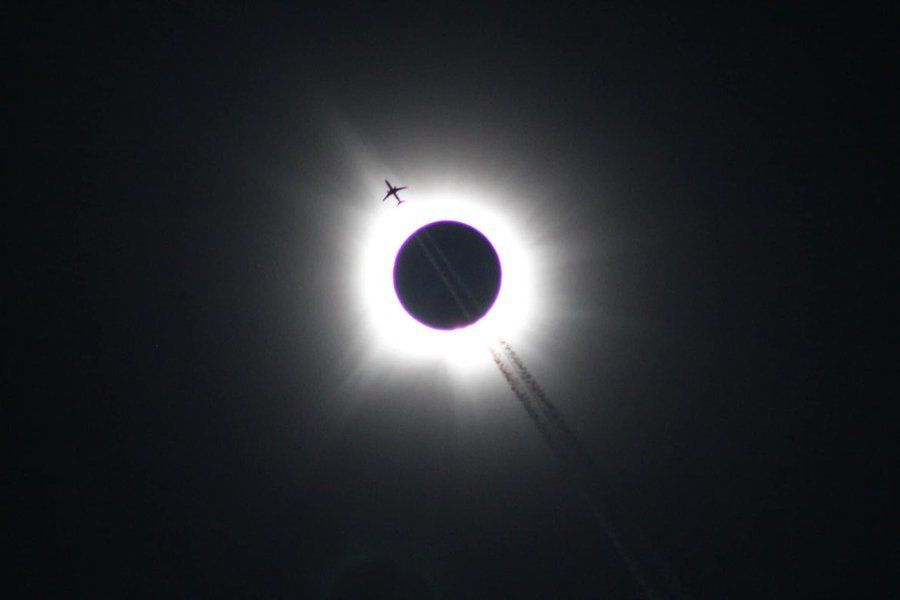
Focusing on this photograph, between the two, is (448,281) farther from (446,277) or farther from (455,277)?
(455,277)

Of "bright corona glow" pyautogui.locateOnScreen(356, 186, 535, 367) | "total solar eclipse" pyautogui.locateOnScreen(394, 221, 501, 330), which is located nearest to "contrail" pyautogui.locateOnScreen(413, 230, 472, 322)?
"total solar eclipse" pyautogui.locateOnScreen(394, 221, 501, 330)

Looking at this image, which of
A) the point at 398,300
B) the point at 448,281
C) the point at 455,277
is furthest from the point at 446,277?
the point at 398,300

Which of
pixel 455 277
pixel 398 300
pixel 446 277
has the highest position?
pixel 398 300

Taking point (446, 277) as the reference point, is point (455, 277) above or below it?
below

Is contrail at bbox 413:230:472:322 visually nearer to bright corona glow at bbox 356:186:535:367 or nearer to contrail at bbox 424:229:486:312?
contrail at bbox 424:229:486:312

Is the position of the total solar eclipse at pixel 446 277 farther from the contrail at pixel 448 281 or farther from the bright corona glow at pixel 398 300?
the bright corona glow at pixel 398 300

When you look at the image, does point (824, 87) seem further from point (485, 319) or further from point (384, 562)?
point (384, 562)

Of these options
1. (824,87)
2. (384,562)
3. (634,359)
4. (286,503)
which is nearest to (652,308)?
(634,359)
